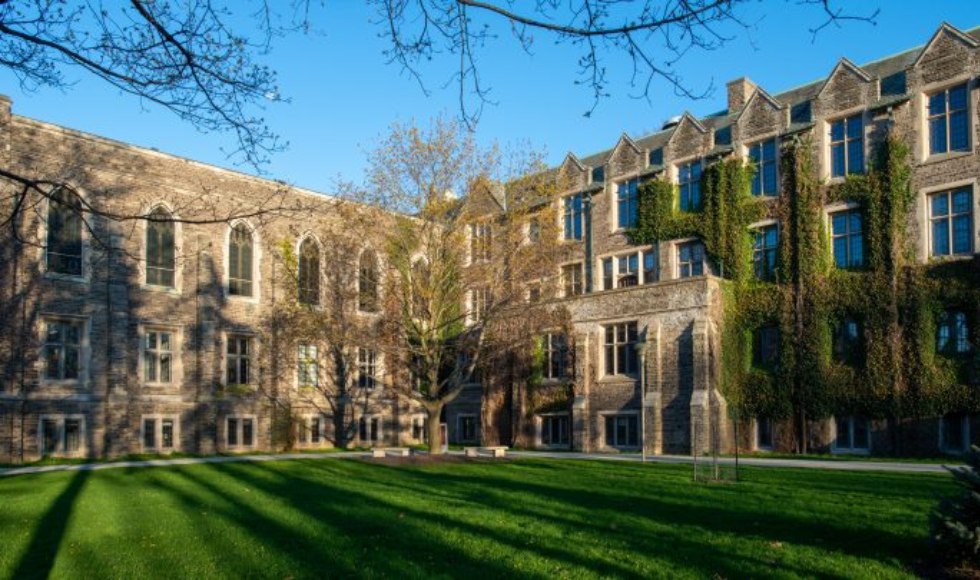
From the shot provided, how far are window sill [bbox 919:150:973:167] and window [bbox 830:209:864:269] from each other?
272 cm

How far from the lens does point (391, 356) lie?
30062mm

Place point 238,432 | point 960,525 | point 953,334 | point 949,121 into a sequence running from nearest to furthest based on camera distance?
point 960,525 → point 953,334 → point 949,121 → point 238,432

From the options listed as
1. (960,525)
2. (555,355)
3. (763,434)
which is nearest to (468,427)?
(555,355)

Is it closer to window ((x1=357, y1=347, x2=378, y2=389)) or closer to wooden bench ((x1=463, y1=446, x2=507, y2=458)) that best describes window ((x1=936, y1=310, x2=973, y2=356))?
wooden bench ((x1=463, y1=446, x2=507, y2=458))

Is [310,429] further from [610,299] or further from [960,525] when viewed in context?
[960,525]

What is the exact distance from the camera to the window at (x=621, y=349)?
3469 cm

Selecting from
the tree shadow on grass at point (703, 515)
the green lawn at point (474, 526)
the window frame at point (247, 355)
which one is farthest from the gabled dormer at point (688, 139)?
the tree shadow on grass at point (703, 515)

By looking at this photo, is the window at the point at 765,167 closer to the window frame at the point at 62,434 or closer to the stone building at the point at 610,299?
the stone building at the point at 610,299

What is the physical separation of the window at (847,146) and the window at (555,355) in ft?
43.2

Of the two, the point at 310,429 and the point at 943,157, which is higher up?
the point at 943,157

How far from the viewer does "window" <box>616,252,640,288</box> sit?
3753 cm

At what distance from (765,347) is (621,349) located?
18.8 feet

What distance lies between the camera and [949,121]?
92.8ft

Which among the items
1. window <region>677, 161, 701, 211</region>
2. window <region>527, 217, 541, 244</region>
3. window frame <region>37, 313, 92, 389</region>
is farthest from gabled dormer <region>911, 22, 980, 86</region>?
window frame <region>37, 313, 92, 389</region>
